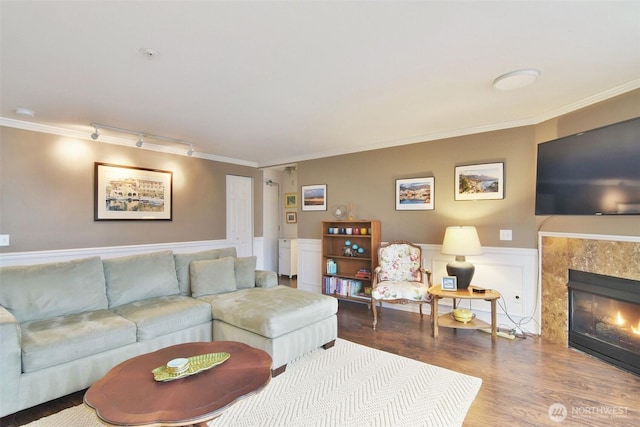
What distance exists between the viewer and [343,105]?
2.90 m

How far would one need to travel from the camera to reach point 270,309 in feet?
8.66

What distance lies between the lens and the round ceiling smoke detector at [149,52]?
1.92m

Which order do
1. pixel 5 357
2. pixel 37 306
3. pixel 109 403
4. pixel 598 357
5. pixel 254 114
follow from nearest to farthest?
pixel 109 403, pixel 5 357, pixel 37 306, pixel 598 357, pixel 254 114

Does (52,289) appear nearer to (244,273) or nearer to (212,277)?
(212,277)

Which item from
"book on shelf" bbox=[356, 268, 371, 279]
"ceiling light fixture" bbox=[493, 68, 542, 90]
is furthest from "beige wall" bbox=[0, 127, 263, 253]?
"ceiling light fixture" bbox=[493, 68, 542, 90]

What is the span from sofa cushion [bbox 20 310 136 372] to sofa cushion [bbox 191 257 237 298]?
0.84 meters

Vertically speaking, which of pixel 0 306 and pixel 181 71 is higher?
pixel 181 71

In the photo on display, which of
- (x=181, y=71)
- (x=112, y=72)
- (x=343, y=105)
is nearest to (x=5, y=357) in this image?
(x=112, y=72)

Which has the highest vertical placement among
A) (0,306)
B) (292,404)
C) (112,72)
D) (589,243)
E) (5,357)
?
(112,72)

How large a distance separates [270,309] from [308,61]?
2.02m

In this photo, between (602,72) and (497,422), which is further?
(602,72)

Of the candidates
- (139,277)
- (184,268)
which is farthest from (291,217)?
(139,277)

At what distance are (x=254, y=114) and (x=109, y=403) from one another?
2630 mm

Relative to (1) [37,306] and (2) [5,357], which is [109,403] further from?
(1) [37,306]
